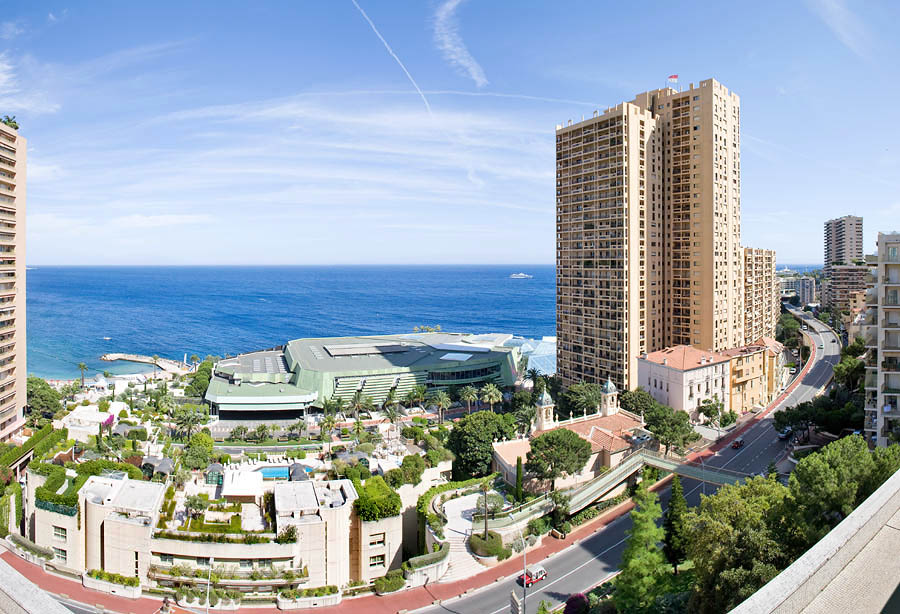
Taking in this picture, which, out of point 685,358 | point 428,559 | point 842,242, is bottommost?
point 428,559

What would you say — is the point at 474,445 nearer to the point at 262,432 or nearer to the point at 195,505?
the point at 195,505

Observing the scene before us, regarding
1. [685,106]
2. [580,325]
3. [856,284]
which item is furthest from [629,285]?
[856,284]

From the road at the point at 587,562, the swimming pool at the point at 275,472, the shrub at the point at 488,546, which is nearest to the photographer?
the road at the point at 587,562

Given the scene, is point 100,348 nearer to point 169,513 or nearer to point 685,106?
point 169,513

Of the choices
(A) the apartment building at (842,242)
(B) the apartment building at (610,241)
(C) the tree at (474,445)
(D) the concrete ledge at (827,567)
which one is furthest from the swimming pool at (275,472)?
(A) the apartment building at (842,242)

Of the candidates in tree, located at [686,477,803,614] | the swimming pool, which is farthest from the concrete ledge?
the swimming pool

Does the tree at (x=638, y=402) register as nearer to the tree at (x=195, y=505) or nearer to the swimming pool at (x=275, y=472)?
the swimming pool at (x=275, y=472)

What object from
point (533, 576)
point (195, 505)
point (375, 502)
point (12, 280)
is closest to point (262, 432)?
point (195, 505)
